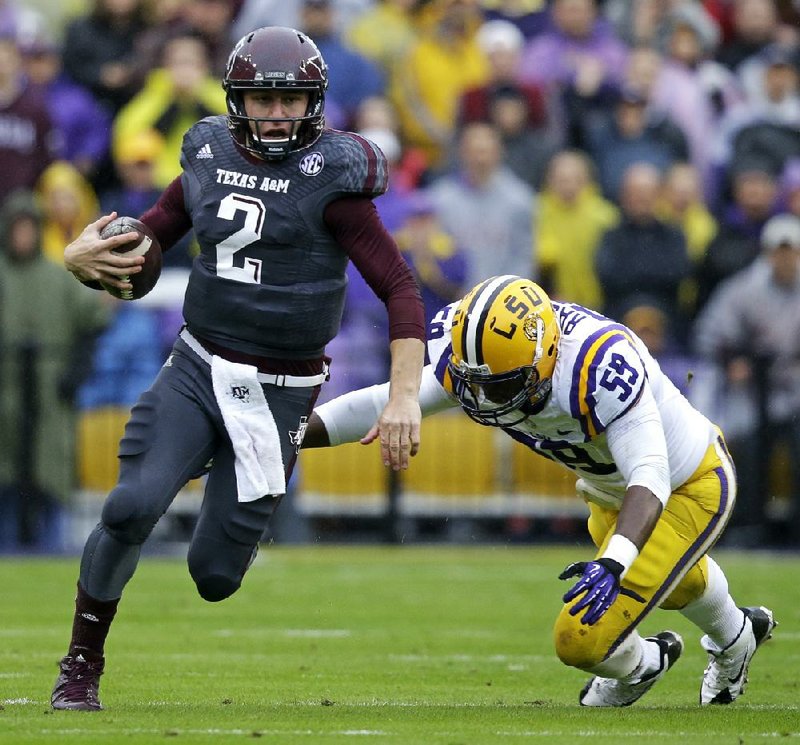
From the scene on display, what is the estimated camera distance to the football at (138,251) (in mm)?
5738

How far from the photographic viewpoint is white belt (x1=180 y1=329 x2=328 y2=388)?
5.81m

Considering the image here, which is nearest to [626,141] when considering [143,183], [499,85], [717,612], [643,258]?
[499,85]

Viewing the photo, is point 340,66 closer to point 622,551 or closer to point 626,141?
point 626,141

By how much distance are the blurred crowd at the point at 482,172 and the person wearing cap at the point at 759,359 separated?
2cm

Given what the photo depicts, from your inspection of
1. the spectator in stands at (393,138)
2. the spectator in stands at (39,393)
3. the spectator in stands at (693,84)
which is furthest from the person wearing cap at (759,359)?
the spectator in stands at (39,393)

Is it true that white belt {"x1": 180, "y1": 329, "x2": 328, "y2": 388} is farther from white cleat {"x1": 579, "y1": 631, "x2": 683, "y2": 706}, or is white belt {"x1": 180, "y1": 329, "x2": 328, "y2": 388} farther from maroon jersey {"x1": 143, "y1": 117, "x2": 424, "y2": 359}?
white cleat {"x1": 579, "y1": 631, "x2": 683, "y2": 706}

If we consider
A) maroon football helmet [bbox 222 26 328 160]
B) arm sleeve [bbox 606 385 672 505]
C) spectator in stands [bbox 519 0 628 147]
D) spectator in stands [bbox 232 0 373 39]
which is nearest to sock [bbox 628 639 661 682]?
arm sleeve [bbox 606 385 672 505]

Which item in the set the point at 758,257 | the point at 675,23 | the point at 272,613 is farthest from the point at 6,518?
the point at 675,23

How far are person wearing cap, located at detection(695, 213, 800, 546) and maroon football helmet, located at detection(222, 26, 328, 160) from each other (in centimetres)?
732

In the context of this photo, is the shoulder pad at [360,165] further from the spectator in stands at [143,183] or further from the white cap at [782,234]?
the white cap at [782,234]

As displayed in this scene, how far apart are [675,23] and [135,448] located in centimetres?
1030

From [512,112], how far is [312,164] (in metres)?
8.03

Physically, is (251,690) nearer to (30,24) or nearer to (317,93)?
(317,93)

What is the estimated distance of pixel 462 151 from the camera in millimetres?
13141
